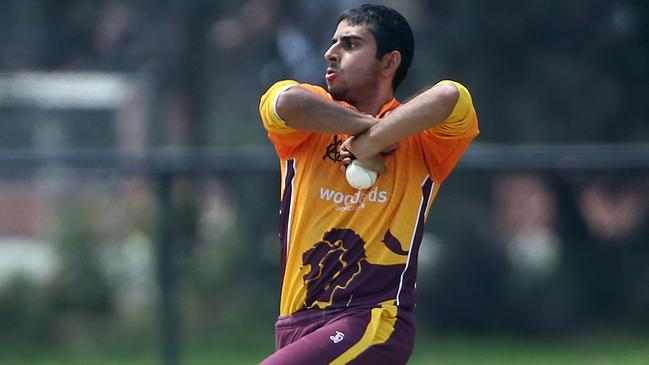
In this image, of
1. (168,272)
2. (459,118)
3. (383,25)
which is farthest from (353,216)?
(168,272)

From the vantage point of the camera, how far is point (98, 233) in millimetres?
10016

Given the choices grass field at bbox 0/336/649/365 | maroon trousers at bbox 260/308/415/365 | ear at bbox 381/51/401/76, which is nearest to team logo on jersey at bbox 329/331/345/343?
maroon trousers at bbox 260/308/415/365

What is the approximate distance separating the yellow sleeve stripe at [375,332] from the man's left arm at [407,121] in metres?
0.50

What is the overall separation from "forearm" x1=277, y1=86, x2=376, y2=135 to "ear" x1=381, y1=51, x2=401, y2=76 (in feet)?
0.88

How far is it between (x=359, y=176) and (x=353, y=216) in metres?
0.17

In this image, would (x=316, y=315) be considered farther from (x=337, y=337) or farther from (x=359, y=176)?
(x=359, y=176)

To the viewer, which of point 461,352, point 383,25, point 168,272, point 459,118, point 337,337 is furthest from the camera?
point 461,352

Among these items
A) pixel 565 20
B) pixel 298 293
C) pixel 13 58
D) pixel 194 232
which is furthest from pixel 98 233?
pixel 298 293

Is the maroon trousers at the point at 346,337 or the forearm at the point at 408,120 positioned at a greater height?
the forearm at the point at 408,120

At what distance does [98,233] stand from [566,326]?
11.4 ft

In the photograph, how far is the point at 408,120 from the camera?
4543 millimetres

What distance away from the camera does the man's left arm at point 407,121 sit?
4547 mm

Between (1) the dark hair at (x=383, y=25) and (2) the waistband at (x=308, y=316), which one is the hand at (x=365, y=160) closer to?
(1) the dark hair at (x=383, y=25)

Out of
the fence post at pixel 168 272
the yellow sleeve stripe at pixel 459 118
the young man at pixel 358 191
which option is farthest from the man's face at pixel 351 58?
the fence post at pixel 168 272
